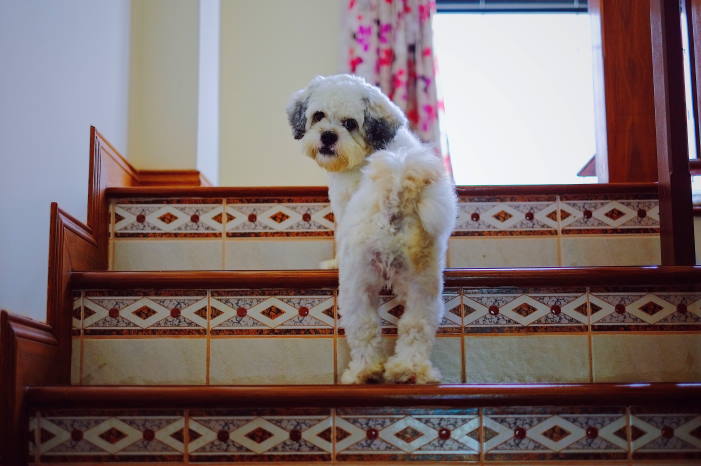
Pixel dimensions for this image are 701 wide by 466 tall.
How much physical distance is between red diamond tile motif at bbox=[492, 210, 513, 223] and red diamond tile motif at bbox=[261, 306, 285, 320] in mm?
835

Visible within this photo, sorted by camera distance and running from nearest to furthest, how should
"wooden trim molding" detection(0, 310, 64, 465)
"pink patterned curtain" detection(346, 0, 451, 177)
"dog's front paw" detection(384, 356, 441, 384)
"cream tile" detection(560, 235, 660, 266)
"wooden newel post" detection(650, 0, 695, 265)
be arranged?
1. "wooden trim molding" detection(0, 310, 64, 465)
2. "dog's front paw" detection(384, 356, 441, 384)
3. "wooden newel post" detection(650, 0, 695, 265)
4. "cream tile" detection(560, 235, 660, 266)
5. "pink patterned curtain" detection(346, 0, 451, 177)

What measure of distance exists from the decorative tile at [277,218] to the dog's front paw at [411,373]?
0.76m

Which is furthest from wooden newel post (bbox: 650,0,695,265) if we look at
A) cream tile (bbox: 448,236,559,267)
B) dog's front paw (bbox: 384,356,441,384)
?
dog's front paw (bbox: 384,356,441,384)

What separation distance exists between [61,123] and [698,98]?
6.94ft

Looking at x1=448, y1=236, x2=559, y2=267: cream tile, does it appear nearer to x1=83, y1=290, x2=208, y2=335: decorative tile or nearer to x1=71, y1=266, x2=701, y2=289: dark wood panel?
x1=71, y1=266, x2=701, y2=289: dark wood panel

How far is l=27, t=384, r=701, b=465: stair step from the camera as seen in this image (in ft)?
5.53

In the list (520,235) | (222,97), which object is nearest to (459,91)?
(222,97)

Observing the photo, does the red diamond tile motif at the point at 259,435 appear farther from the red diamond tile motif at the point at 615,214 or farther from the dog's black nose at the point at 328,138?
the red diamond tile motif at the point at 615,214

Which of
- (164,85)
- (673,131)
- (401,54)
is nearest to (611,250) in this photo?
(673,131)

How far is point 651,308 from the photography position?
6.54 feet

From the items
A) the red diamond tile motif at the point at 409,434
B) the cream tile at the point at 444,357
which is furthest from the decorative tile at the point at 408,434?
the cream tile at the point at 444,357

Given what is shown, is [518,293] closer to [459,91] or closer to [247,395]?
[247,395]

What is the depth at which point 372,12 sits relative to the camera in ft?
15.2

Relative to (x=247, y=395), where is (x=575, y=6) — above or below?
above
